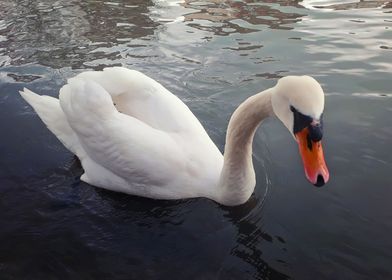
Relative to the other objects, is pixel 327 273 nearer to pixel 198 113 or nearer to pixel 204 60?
pixel 198 113

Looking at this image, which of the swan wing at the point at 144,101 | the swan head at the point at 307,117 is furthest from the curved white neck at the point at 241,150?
the swan wing at the point at 144,101

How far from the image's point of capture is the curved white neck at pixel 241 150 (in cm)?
411

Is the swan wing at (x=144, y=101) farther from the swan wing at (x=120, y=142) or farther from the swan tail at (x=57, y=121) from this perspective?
the swan tail at (x=57, y=121)

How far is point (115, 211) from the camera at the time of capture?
4832 mm

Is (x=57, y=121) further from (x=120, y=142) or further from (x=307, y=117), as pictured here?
(x=307, y=117)

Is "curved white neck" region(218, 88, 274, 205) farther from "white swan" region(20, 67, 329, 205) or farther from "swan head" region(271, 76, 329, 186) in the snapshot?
"swan head" region(271, 76, 329, 186)

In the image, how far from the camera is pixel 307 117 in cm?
339

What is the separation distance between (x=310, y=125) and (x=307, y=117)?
6 centimetres

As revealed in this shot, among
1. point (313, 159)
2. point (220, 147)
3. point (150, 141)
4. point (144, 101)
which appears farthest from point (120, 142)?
point (313, 159)

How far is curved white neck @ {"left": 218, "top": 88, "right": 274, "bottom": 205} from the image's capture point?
4.11 m

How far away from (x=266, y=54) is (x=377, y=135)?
3025 mm

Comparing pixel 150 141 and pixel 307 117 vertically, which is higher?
pixel 307 117

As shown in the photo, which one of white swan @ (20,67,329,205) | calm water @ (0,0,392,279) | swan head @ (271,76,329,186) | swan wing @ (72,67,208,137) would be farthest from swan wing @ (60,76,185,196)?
swan head @ (271,76,329,186)

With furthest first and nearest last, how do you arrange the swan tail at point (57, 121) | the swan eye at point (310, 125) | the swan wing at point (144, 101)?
the swan tail at point (57, 121)
the swan wing at point (144, 101)
the swan eye at point (310, 125)
